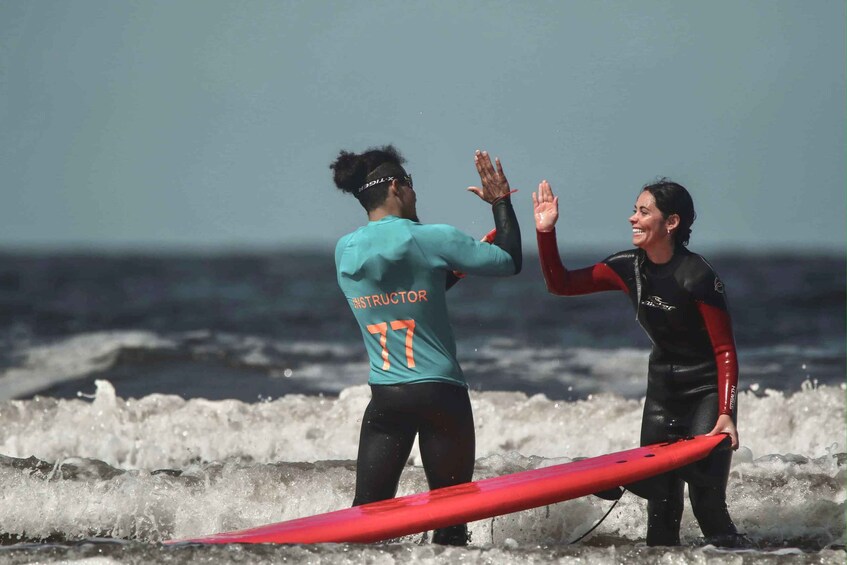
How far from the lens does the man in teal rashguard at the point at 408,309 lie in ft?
13.4

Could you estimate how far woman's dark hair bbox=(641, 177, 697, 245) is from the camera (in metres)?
4.38

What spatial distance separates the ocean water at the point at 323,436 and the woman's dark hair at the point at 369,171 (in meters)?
1.31

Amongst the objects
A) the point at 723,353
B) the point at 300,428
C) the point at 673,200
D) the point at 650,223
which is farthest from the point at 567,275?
the point at 300,428

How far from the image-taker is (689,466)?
4.28 m

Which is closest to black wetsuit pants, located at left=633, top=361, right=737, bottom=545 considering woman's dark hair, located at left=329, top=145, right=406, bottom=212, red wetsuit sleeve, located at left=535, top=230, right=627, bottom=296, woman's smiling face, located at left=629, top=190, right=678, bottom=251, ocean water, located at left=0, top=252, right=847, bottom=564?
ocean water, located at left=0, top=252, right=847, bottom=564

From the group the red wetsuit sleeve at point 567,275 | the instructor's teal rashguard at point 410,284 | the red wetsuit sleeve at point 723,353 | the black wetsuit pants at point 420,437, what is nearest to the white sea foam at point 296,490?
the black wetsuit pants at point 420,437

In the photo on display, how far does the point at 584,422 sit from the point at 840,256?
23932mm

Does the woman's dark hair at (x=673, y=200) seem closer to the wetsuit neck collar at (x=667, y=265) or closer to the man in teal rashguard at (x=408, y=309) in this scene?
the wetsuit neck collar at (x=667, y=265)

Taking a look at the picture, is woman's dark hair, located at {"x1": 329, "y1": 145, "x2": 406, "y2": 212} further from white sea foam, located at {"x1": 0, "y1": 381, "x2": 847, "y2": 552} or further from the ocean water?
white sea foam, located at {"x1": 0, "y1": 381, "x2": 847, "y2": 552}

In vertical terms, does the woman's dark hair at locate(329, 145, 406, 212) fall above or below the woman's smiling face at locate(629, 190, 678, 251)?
above

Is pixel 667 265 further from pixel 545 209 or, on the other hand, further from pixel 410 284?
pixel 410 284

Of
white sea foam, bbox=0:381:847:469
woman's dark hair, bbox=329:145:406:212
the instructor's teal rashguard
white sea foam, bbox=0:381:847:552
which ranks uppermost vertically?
woman's dark hair, bbox=329:145:406:212

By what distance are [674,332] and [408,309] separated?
1.10 m

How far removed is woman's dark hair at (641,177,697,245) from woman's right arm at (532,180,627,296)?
343 mm
